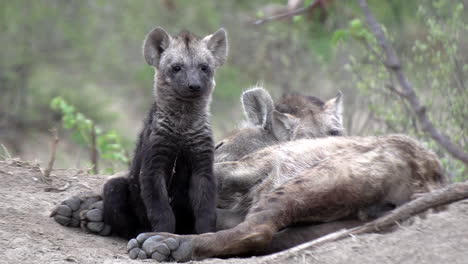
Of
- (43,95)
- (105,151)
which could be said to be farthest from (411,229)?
(43,95)

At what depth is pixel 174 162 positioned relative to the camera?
13.0ft

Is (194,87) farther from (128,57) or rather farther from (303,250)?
(128,57)

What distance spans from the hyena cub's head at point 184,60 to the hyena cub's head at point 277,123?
564mm

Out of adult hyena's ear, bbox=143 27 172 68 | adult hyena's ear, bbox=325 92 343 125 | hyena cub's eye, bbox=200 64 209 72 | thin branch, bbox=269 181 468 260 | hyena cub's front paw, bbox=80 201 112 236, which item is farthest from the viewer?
adult hyena's ear, bbox=325 92 343 125

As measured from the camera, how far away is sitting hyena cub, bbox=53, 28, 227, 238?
3807mm

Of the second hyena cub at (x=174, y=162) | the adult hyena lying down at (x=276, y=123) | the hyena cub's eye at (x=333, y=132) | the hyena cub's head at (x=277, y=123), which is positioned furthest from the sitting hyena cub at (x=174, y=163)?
the hyena cub's eye at (x=333, y=132)

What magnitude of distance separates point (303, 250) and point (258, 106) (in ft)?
6.76

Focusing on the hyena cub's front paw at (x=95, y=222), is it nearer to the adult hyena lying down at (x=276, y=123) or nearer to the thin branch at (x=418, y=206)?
the adult hyena lying down at (x=276, y=123)

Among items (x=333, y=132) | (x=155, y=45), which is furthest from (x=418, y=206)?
(x=155, y=45)

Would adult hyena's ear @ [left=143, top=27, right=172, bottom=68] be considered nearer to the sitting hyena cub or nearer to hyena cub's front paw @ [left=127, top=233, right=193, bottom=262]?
the sitting hyena cub

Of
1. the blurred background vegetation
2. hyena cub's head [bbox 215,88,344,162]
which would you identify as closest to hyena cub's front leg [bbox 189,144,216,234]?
hyena cub's head [bbox 215,88,344,162]

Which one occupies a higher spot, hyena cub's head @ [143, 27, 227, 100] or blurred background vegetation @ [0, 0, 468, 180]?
blurred background vegetation @ [0, 0, 468, 180]

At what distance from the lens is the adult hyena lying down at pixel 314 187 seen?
3459 mm

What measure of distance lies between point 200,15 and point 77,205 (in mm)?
9108
